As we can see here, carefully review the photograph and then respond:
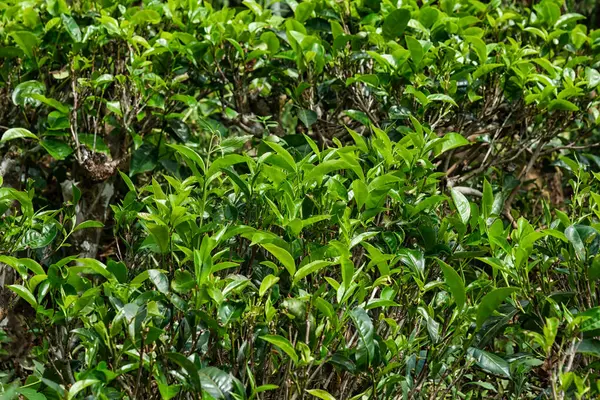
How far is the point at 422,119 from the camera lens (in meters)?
3.47

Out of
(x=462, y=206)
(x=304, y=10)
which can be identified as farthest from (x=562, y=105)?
(x=304, y=10)

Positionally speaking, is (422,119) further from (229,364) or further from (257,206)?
(229,364)

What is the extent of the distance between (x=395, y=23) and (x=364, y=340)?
194cm

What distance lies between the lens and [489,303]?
7.26 feet

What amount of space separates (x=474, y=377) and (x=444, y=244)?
1.54 feet

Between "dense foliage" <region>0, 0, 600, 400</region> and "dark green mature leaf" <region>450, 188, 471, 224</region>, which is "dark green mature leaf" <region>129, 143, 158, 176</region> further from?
"dark green mature leaf" <region>450, 188, 471, 224</region>

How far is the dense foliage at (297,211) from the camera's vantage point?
2.24 meters

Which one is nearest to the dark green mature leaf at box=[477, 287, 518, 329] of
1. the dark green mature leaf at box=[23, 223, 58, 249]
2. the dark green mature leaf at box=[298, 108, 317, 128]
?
the dark green mature leaf at box=[23, 223, 58, 249]

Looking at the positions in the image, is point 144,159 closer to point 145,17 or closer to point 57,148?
point 57,148

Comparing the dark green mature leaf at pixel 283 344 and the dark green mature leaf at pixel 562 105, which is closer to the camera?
the dark green mature leaf at pixel 283 344

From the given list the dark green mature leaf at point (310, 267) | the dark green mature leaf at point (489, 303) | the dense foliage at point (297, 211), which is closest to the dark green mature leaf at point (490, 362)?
the dense foliage at point (297, 211)

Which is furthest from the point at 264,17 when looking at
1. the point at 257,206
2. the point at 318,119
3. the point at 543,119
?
the point at 257,206

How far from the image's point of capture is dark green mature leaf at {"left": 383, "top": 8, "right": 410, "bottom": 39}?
3.70 metres

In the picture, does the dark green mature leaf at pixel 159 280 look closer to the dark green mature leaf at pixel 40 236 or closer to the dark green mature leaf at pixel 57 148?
the dark green mature leaf at pixel 40 236
